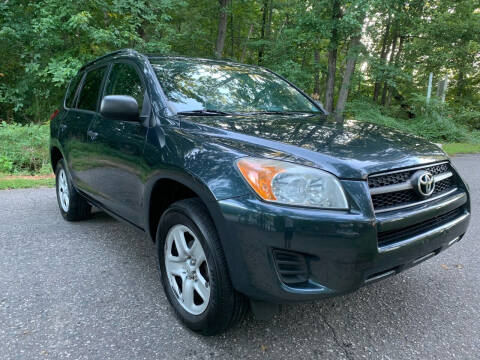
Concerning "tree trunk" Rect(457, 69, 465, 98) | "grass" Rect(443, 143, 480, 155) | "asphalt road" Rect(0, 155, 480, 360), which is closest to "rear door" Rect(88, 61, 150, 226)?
"asphalt road" Rect(0, 155, 480, 360)

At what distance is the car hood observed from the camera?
1.74 metres

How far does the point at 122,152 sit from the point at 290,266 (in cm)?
160

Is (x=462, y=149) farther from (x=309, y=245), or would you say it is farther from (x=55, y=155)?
(x=309, y=245)

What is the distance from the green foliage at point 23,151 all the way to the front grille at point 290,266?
7167 millimetres

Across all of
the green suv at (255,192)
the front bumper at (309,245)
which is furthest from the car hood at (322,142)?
the front bumper at (309,245)

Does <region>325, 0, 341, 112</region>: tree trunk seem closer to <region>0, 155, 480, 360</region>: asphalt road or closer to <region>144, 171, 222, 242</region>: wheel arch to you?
<region>0, 155, 480, 360</region>: asphalt road

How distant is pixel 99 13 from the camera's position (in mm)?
10188

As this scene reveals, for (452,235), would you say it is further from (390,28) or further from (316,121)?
(390,28)

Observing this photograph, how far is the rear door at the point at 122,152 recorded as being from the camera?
2445 millimetres

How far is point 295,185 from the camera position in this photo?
1650 mm

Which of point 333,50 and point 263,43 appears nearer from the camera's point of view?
point 333,50

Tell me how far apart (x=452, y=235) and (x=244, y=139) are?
137cm

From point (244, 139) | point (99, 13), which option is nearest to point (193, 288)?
point (244, 139)

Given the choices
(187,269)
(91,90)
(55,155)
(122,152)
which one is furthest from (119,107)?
(55,155)
